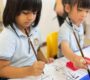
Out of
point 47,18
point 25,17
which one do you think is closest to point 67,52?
point 25,17

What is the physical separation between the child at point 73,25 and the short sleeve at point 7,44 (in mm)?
324

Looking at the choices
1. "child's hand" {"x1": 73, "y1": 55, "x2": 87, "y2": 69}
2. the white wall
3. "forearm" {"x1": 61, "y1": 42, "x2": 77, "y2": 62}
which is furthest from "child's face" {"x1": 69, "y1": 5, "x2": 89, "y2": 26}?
the white wall

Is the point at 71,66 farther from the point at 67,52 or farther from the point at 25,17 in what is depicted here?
the point at 25,17

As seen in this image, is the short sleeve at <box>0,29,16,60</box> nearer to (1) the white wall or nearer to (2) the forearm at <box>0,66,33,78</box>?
(2) the forearm at <box>0,66,33,78</box>

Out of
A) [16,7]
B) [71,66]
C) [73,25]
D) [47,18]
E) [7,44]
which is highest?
[16,7]

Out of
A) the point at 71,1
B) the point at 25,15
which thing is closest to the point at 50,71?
the point at 25,15

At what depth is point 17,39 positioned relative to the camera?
3.12 feet

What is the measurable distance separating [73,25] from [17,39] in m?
0.42

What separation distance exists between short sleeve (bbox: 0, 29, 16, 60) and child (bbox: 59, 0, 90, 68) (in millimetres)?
324

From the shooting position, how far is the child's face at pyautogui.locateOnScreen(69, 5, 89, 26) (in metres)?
1.11

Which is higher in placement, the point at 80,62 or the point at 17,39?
the point at 17,39


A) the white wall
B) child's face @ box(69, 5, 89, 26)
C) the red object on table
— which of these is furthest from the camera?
the white wall

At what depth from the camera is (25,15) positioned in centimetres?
91

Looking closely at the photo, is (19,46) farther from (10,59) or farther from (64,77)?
(64,77)
